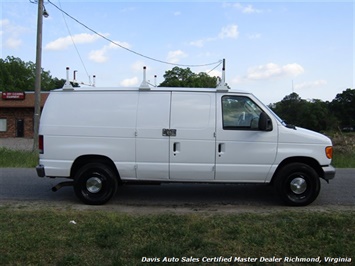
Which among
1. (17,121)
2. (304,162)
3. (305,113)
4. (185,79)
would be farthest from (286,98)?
(304,162)

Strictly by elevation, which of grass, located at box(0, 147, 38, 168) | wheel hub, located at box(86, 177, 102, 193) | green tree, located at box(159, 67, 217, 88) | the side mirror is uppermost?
green tree, located at box(159, 67, 217, 88)

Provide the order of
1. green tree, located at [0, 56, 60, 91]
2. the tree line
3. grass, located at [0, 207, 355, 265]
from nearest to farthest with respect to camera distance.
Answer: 1. grass, located at [0, 207, 355, 265]
2. the tree line
3. green tree, located at [0, 56, 60, 91]

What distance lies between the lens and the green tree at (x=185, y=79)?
232ft

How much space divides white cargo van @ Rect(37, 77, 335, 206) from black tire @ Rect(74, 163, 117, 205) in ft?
0.06

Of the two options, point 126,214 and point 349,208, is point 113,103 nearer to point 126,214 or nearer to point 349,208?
point 126,214

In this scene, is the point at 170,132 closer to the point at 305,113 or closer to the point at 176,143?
the point at 176,143

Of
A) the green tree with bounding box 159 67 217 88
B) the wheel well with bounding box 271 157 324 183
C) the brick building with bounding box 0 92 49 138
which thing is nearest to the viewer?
the wheel well with bounding box 271 157 324 183

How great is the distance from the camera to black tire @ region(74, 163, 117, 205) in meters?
6.50

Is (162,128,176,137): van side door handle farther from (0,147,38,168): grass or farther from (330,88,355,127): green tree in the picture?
(330,88,355,127): green tree

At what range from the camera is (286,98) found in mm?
87062

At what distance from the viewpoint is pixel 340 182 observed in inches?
344

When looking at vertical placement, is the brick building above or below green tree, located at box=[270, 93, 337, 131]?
below

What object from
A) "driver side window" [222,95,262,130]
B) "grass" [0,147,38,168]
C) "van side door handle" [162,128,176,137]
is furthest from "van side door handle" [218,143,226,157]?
"grass" [0,147,38,168]

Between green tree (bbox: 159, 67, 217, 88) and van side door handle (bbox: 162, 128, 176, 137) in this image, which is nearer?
van side door handle (bbox: 162, 128, 176, 137)
